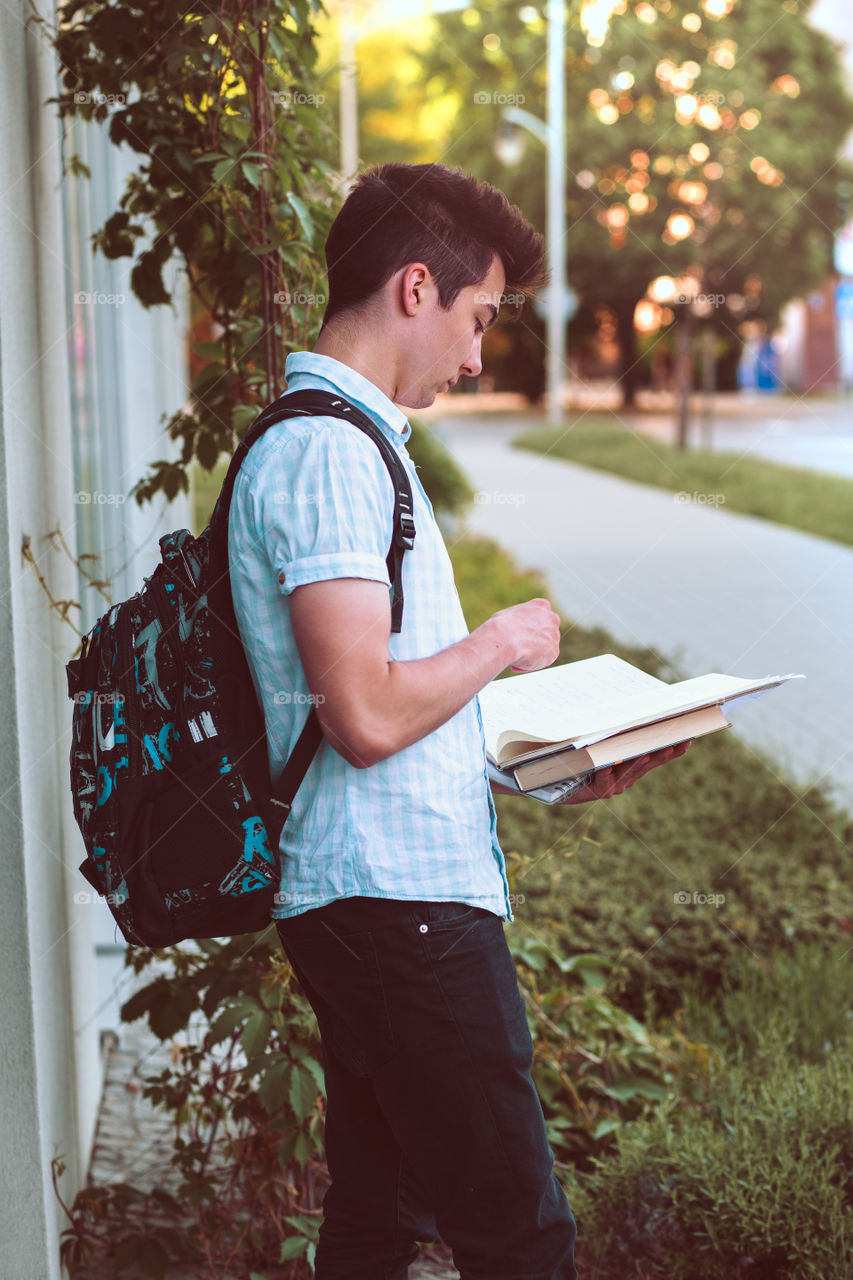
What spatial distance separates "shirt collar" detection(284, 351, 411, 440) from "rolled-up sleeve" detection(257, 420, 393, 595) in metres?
0.10

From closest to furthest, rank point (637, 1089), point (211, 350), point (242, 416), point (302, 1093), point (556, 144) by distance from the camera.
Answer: point (302, 1093) < point (242, 416) < point (211, 350) < point (637, 1089) < point (556, 144)

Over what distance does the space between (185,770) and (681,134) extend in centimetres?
3181

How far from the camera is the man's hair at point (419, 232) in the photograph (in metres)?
1.69

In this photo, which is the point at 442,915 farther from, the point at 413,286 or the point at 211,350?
the point at 211,350

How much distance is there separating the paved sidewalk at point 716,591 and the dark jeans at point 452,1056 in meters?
2.60

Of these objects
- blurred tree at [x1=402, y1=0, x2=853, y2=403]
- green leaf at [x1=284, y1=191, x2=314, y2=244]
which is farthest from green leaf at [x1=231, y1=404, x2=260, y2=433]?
blurred tree at [x1=402, y1=0, x2=853, y2=403]

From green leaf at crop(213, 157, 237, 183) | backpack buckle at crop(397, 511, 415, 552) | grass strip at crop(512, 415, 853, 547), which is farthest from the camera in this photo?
grass strip at crop(512, 415, 853, 547)

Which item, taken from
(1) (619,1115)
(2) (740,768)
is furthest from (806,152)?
(1) (619,1115)

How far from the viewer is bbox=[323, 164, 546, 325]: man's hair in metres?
1.69

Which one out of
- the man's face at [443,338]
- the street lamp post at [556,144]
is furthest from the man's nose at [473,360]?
the street lamp post at [556,144]

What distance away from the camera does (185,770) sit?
5.59 ft

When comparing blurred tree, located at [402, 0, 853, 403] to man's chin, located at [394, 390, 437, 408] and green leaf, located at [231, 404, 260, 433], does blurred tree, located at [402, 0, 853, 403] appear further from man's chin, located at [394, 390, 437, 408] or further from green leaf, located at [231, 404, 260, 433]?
man's chin, located at [394, 390, 437, 408]

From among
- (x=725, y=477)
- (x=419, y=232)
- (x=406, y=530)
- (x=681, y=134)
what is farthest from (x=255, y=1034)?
(x=681, y=134)

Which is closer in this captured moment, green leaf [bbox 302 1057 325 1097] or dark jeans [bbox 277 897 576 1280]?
dark jeans [bbox 277 897 576 1280]
